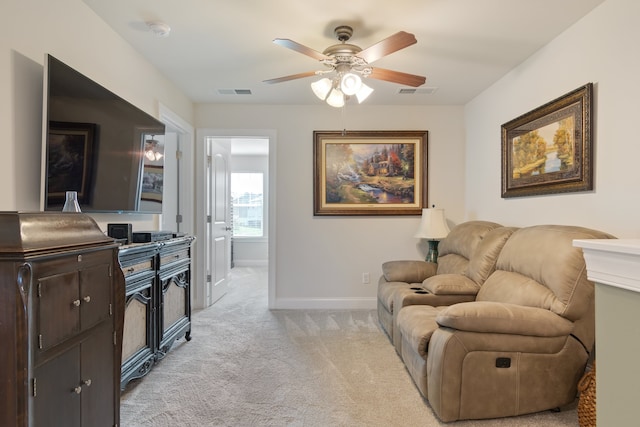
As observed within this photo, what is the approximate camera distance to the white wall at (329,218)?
4180mm

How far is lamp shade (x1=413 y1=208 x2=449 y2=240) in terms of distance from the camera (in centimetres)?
378

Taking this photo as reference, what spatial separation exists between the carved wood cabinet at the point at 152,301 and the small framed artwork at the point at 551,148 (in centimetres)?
294

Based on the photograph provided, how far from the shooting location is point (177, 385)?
238 centimetres

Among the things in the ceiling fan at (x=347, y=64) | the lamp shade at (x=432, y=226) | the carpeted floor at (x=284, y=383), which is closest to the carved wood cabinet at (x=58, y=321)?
the carpeted floor at (x=284, y=383)

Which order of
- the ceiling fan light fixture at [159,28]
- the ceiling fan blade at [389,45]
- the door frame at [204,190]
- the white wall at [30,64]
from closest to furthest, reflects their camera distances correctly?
the white wall at [30,64]
the ceiling fan blade at [389,45]
the ceiling fan light fixture at [159,28]
the door frame at [204,190]

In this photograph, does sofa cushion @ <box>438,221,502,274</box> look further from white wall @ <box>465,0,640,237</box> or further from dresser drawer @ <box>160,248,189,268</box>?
dresser drawer @ <box>160,248,189,268</box>

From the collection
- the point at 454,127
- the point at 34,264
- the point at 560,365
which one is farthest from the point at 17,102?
the point at 454,127

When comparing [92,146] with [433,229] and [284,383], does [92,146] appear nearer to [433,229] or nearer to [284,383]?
[284,383]

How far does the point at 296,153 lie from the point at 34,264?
3.25m

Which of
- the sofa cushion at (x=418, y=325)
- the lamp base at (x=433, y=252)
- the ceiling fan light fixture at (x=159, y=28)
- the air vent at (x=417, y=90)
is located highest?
the air vent at (x=417, y=90)

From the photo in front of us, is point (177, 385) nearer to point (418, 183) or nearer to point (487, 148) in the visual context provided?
point (418, 183)

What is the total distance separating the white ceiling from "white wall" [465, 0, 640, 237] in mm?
129

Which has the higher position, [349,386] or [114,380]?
[114,380]

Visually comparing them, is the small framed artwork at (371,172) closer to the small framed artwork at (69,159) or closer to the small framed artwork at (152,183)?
the small framed artwork at (152,183)
